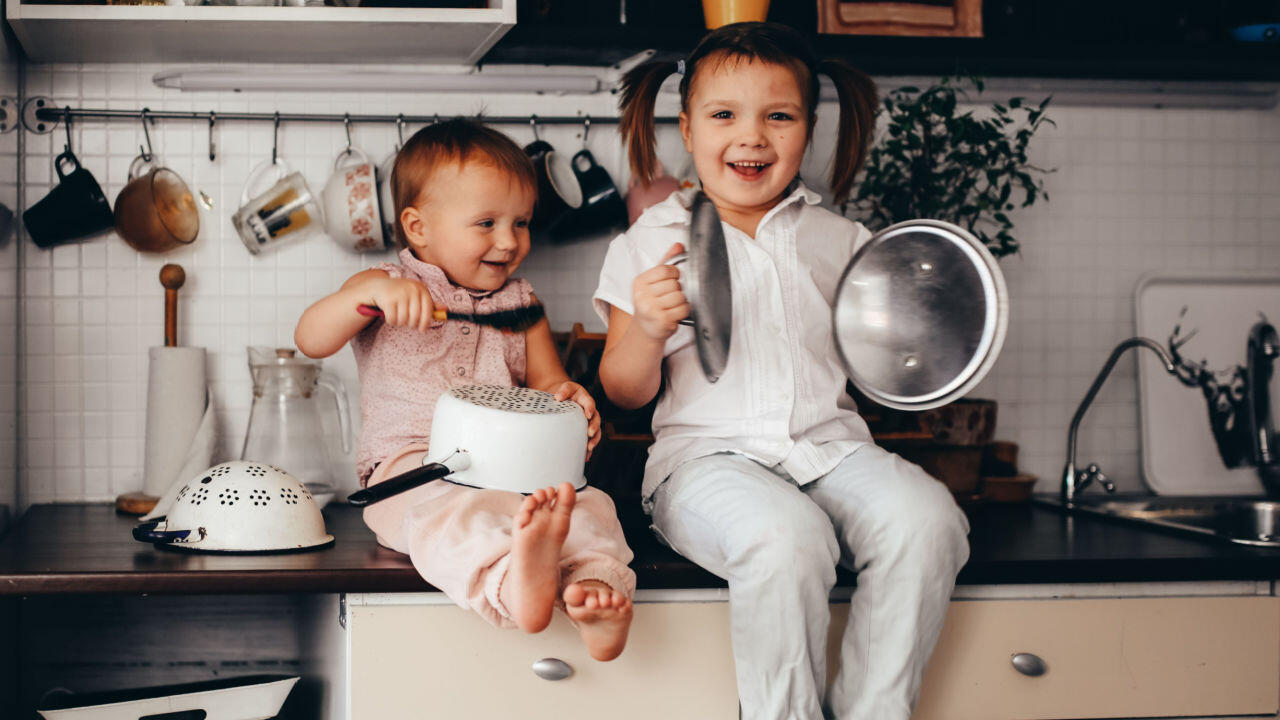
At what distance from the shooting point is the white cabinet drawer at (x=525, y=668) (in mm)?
1095

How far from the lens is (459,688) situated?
1102 millimetres

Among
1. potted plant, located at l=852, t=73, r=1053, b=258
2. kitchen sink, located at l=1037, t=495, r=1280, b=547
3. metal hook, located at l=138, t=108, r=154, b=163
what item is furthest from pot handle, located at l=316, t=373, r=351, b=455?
kitchen sink, located at l=1037, t=495, r=1280, b=547

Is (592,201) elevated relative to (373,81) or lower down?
lower down

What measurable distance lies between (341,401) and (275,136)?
1.42ft

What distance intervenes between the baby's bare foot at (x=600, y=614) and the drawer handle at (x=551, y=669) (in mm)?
74

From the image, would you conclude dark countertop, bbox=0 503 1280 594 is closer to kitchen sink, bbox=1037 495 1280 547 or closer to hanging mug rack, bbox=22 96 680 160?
kitchen sink, bbox=1037 495 1280 547

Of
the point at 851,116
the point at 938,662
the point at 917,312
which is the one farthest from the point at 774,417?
the point at 851,116

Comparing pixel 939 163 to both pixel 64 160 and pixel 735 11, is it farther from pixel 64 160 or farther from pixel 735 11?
pixel 64 160

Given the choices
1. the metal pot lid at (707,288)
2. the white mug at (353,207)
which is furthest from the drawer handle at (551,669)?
the white mug at (353,207)

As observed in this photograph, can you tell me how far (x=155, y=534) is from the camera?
119cm

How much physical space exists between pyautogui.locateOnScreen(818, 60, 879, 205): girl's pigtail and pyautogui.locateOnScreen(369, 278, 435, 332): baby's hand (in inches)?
23.3

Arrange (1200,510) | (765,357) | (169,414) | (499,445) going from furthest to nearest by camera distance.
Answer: (1200,510) → (169,414) → (765,357) → (499,445)

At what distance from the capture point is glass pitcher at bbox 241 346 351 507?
1.48 metres

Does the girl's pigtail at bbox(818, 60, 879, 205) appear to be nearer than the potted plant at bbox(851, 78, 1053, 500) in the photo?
Yes
